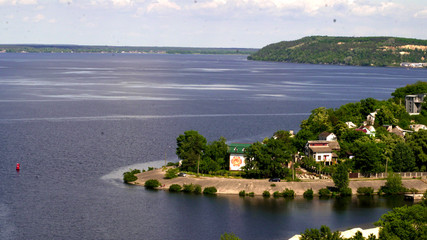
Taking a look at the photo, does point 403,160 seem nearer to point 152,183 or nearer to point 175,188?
point 175,188

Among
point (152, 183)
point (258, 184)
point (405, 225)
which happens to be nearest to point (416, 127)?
point (258, 184)

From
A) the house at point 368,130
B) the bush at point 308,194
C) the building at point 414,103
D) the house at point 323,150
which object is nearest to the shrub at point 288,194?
the bush at point 308,194

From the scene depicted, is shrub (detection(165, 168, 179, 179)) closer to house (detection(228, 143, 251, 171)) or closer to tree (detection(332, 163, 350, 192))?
house (detection(228, 143, 251, 171))

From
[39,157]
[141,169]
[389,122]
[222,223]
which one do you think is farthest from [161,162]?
[389,122]

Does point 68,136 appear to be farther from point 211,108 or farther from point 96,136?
point 211,108

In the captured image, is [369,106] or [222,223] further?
[369,106]

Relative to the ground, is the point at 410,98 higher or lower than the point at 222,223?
higher

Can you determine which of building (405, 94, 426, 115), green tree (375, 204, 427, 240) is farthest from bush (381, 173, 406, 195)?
building (405, 94, 426, 115)

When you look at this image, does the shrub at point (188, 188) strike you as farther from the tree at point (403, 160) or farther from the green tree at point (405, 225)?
the tree at point (403, 160)
